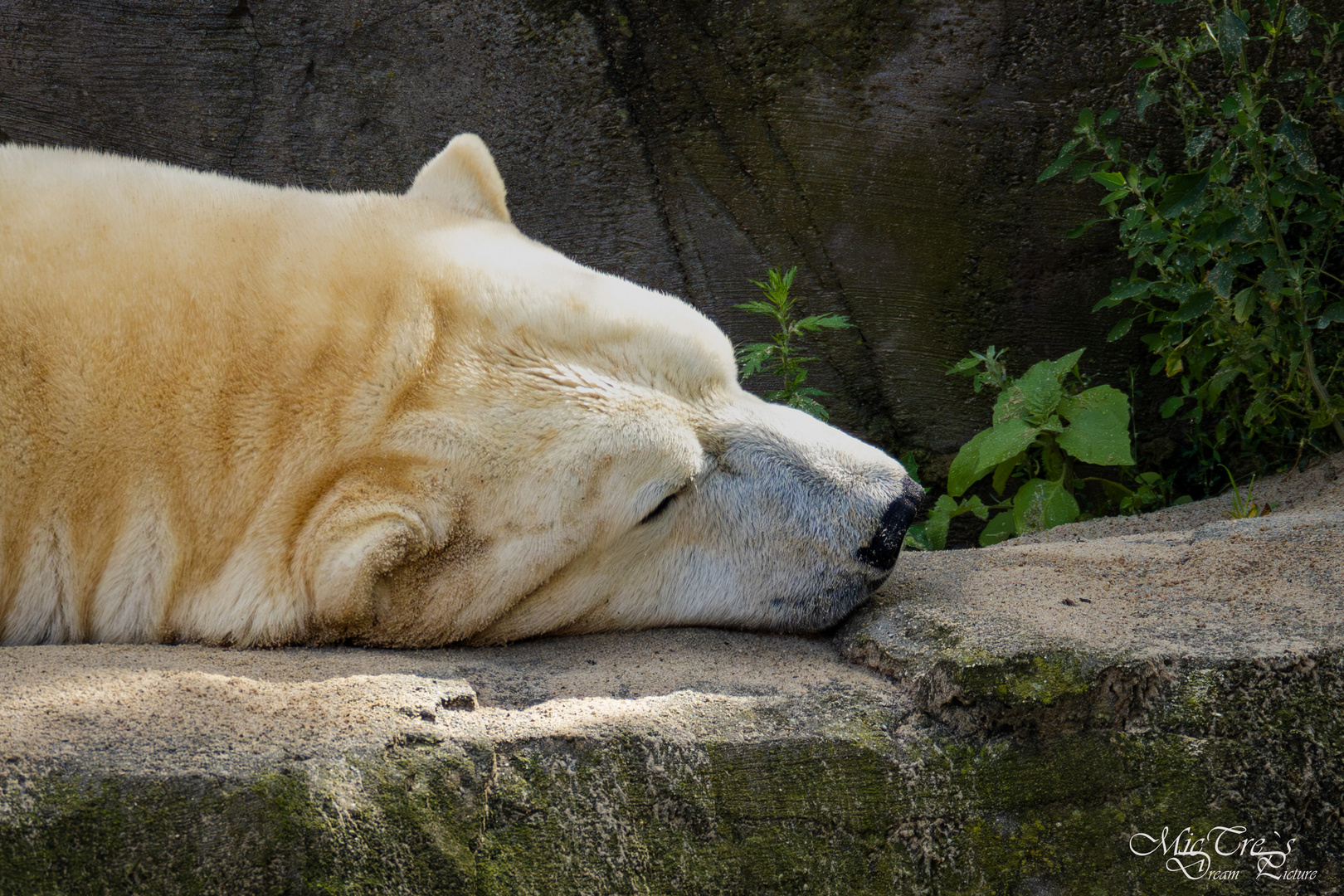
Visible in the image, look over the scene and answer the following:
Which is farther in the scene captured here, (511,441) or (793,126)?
(793,126)

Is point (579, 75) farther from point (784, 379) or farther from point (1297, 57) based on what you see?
point (1297, 57)

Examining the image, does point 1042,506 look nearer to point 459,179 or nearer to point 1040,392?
point 1040,392

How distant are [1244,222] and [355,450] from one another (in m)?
2.35

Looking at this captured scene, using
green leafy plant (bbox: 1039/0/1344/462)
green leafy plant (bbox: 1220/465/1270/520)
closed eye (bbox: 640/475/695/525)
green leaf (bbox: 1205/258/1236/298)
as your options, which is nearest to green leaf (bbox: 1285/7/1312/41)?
green leafy plant (bbox: 1039/0/1344/462)

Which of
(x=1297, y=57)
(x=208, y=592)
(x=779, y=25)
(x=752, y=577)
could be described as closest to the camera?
(x=208, y=592)

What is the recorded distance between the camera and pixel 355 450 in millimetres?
1925

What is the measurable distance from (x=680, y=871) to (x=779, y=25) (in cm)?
296

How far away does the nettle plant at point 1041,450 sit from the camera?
10.6 ft

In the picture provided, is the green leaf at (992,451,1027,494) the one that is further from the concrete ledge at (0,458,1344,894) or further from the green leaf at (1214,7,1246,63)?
the concrete ledge at (0,458,1344,894)

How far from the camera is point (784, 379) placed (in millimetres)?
3945

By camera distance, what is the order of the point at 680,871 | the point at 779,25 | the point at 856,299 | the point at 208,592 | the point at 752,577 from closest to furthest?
the point at 680,871
the point at 208,592
the point at 752,577
the point at 779,25
the point at 856,299

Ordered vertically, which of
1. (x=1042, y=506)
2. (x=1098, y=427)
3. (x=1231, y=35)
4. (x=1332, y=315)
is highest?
(x=1231, y=35)

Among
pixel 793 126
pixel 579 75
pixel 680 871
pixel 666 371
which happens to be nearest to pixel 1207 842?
pixel 680 871

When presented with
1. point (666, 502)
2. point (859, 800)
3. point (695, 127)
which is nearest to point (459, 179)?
point (666, 502)
